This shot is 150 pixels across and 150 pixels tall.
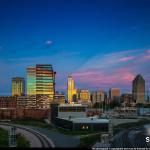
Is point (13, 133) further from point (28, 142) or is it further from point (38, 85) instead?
point (38, 85)

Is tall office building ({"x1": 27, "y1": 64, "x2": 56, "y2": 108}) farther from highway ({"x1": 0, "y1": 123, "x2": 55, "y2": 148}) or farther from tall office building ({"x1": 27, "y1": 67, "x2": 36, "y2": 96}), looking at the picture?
highway ({"x1": 0, "y1": 123, "x2": 55, "y2": 148})

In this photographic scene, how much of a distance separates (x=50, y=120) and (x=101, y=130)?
22444mm

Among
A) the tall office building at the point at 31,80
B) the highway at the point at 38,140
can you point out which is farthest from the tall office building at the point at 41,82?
the highway at the point at 38,140

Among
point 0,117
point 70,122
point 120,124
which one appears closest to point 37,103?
point 0,117

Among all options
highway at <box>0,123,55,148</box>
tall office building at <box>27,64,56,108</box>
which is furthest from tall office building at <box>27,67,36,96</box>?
highway at <box>0,123,55,148</box>

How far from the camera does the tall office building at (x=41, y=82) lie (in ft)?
529

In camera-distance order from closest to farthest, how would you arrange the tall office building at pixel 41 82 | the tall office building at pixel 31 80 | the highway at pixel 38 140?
1. the highway at pixel 38 140
2. the tall office building at pixel 41 82
3. the tall office building at pixel 31 80

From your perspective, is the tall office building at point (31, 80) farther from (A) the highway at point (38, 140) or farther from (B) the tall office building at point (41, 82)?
(A) the highway at point (38, 140)

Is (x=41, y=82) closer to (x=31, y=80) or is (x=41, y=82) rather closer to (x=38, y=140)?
(x=31, y=80)

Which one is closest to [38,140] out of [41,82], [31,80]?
[41,82]

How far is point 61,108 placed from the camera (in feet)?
268

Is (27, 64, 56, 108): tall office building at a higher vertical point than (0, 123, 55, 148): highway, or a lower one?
higher

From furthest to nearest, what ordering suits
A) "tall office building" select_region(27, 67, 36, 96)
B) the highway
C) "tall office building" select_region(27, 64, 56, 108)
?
"tall office building" select_region(27, 67, 36, 96)
"tall office building" select_region(27, 64, 56, 108)
the highway

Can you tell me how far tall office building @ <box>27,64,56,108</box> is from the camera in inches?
6344
